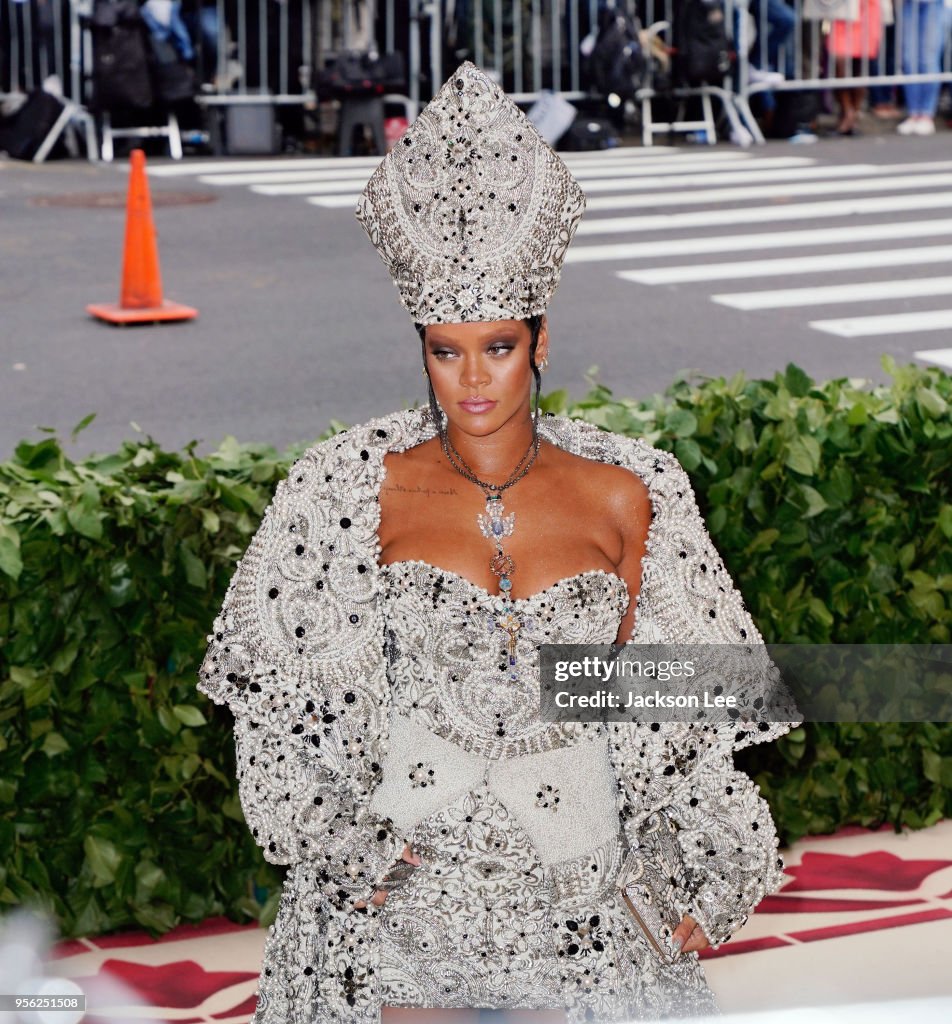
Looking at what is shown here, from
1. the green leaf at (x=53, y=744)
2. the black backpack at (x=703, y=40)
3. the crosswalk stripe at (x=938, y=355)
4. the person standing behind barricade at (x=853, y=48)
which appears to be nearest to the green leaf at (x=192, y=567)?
the green leaf at (x=53, y=744)

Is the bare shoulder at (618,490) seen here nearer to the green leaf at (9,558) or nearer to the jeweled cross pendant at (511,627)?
the jeweled cross pendant at (511,627)

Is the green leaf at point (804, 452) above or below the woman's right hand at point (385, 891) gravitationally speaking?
above

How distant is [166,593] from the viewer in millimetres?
4844

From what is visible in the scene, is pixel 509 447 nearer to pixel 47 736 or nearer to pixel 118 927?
pixel 47 736

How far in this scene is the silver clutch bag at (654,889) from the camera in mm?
3006

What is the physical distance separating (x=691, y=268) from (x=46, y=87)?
8.77 m

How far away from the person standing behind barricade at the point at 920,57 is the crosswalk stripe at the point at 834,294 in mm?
9454

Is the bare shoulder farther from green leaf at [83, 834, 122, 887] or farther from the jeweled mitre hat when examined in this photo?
green leaf at [83, 834, 122, 887]

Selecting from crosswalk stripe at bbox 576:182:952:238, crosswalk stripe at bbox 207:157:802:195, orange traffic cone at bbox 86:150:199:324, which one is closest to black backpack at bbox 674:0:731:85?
crosswalk stripe at bbox 207:157:802:195

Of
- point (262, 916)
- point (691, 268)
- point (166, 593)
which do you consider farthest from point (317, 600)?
point (691, 268)

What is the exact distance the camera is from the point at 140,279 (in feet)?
40.7

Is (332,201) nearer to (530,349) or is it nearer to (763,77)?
(763,77)

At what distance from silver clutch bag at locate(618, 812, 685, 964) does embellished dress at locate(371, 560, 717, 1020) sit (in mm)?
48

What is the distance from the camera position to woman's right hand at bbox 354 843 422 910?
293 cm
